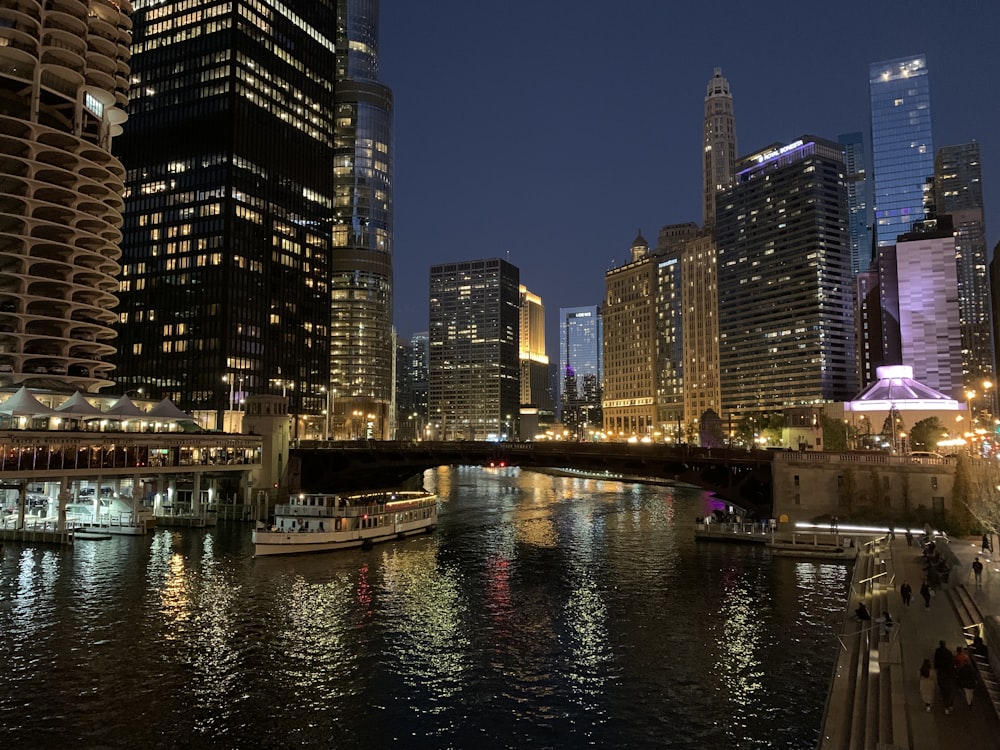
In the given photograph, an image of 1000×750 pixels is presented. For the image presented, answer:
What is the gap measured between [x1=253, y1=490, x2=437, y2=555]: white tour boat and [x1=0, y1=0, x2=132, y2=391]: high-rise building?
179 feet

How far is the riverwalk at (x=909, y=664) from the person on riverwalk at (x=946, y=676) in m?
0.40

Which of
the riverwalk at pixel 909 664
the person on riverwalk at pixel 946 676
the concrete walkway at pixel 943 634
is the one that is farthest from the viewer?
the person on riverwalk at pixel 946 676

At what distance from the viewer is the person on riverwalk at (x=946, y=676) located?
27125mm

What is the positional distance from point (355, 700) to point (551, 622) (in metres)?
17.9

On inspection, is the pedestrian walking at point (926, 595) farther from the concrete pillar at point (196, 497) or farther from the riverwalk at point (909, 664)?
the concrete pillar at point (196, 497)

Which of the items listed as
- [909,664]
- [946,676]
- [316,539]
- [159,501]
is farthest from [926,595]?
[159,501]

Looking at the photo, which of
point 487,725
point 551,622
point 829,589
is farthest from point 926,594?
point 487,725

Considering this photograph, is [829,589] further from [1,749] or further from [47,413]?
[47,413]

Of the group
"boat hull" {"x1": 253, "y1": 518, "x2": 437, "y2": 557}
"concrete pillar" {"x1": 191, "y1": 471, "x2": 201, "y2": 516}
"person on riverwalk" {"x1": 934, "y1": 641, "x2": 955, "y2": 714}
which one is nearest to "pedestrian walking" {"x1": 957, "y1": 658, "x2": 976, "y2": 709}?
"person on riverwalk" {"x1": 934, "y1": 641, "x2": 955, "y2": 714}

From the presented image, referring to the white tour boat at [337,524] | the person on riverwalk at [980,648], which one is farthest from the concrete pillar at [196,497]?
the person on riverwalk at [980,648]

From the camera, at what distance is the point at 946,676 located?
2777 centimetres

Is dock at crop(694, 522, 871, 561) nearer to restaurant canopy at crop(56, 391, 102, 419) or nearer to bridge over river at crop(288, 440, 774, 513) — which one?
bridge over river at crop(288, 440, 774, 513)

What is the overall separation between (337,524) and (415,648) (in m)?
38.8

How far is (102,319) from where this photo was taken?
12031 centimetres
